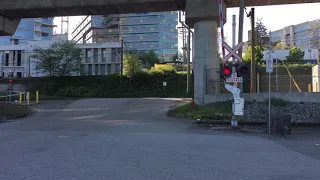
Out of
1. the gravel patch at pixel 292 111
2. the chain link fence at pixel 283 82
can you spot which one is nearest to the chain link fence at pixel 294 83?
the chain link fence at pixel 283 82

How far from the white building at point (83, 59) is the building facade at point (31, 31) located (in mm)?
19949

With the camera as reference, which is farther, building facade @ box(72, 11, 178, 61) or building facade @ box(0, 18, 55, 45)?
building facade @ box(72, 11, 178, 61)

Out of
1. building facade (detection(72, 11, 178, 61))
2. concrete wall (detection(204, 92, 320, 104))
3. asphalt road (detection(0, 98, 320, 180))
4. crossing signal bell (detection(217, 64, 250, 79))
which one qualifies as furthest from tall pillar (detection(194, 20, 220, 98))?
building facade (detection(72, 11, 178, 61))

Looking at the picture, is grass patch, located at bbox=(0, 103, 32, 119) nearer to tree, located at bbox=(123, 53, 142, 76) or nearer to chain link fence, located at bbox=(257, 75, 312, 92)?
tree, located at bbox=(123, 53, 142, 76)

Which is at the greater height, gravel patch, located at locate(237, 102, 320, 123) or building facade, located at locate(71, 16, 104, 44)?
building facade, located at locate(71, 16, 104, 44)

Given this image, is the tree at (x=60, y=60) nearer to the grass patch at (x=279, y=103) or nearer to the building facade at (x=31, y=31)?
the grass patch at (x=279, y=103)

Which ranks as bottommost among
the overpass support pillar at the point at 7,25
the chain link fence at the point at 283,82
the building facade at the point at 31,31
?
the chain link fence at the point at 283,82

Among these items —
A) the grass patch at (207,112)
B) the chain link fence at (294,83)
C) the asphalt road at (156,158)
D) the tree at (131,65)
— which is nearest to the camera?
the asphalt road at (156,158)

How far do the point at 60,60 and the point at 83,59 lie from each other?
24809mm

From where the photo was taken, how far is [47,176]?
645cm

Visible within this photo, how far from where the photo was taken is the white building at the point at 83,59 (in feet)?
239

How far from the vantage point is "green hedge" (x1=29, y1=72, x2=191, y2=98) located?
4166 cm

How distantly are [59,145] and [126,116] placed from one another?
447 inches

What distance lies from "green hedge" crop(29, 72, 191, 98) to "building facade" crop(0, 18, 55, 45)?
60.2m
